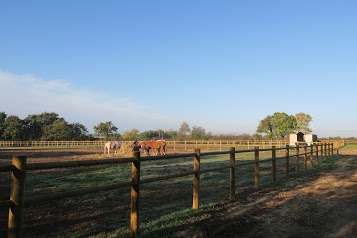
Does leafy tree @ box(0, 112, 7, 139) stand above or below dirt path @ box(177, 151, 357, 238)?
above

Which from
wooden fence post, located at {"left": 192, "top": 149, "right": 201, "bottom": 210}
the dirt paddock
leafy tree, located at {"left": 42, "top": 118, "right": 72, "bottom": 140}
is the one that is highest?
leafy tree, located at {"left": 42, "top": 118, "right": 72, "bottom": 140}

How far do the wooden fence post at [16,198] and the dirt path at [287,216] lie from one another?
2304 millimetres

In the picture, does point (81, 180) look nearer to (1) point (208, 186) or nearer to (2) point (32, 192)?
(2) point (32, 192)

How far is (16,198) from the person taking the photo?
3.26 meters

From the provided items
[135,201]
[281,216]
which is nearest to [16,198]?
[135,201]

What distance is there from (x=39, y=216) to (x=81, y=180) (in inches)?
197

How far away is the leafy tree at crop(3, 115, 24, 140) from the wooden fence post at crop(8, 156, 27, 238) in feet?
259

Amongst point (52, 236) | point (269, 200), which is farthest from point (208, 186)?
point (52, 236)

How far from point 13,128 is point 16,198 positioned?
79427 mm

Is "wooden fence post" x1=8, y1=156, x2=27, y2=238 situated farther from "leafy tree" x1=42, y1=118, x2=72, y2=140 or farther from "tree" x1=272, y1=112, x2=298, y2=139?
"tree" x1=272, y1=112, x2=298, y2=139

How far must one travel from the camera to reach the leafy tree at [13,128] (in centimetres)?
7281

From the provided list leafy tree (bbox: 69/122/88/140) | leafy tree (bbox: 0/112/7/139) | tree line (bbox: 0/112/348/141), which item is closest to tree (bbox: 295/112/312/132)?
tree line (bbox: 0/112/348/141)

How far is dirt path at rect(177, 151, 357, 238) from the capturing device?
4795mm

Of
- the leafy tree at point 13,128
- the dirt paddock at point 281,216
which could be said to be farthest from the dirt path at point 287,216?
the leafy tree at point 13,128
